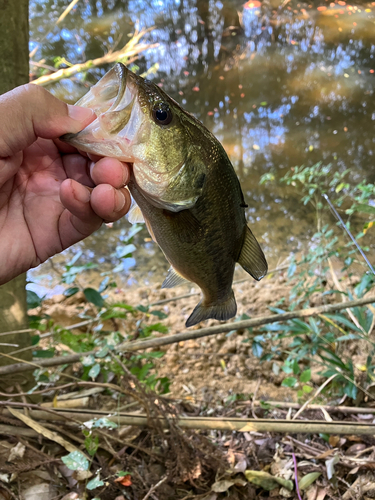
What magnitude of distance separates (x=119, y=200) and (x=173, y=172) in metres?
0.21

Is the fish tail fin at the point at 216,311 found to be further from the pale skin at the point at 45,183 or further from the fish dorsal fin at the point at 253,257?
the pale skin at the point at 45,183

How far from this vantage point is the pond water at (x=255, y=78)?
15.2 feet

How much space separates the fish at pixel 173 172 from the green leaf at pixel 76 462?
104cm

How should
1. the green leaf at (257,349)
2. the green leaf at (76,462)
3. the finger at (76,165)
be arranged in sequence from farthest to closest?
the green leaf at (257,349) < the green leaf at (76,462) < the finger at (76,165)

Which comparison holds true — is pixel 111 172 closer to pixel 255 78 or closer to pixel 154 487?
pixel 154 487

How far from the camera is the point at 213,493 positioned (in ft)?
6.24

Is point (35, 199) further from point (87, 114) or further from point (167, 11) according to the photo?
point (167, 11)

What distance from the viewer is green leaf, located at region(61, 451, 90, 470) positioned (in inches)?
65.3

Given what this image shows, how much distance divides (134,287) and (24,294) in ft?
6.46

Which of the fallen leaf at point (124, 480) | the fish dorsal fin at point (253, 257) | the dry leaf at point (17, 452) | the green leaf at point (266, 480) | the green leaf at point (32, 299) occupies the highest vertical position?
the fish dorsal fin at point (253, 257)

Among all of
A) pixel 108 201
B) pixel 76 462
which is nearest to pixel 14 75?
pixel 108 201

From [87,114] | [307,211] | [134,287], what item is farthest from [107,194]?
[307,211]

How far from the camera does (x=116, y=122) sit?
1.09m

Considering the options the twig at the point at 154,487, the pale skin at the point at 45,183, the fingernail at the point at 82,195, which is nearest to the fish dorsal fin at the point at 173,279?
the pale skin at the point at 45,183
